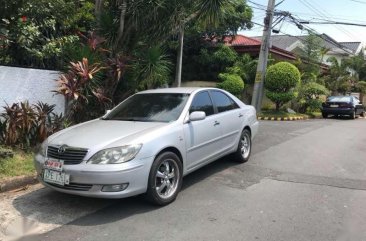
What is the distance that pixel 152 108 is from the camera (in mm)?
6543

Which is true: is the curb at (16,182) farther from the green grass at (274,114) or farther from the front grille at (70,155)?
the green grass at (274,114)

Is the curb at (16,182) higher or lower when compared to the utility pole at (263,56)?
lower

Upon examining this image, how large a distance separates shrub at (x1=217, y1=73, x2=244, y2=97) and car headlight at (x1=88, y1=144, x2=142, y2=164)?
15049 mm

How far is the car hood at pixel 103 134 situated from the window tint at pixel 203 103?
2.87ft

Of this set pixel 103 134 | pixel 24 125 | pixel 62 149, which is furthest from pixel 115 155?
pixel 24 125

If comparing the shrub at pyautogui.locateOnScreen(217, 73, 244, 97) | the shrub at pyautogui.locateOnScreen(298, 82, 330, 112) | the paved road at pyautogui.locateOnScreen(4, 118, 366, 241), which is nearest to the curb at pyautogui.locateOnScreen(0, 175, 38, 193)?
the paved road at pyautogui.locateOnScreen(4, 118, 366, 241)

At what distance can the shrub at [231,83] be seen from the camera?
1984 cm

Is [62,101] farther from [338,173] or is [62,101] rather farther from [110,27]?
[338,173]

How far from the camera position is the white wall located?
797 cm

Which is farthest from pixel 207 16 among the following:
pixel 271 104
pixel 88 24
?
pixel 271 104

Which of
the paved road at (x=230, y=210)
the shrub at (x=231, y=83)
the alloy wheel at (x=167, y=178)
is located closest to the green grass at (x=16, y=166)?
the paved road at (x=230, y=210)

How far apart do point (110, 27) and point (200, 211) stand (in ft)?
20.6

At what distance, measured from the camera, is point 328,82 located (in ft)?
92.1

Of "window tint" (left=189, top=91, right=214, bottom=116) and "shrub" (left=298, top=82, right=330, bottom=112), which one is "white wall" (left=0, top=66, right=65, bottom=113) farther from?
"shrub" (left=298, top=82, right=330, bottom=112)
